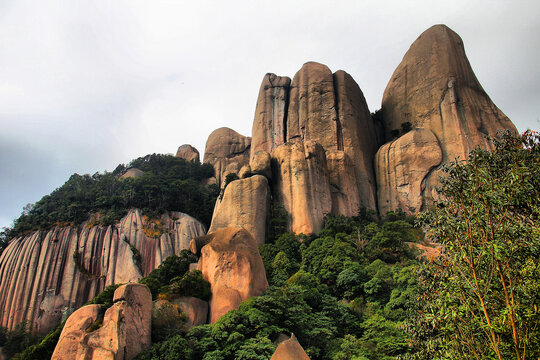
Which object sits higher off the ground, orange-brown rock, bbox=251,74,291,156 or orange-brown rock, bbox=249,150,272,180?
orange-brown rock, bbox=251,74,291,156

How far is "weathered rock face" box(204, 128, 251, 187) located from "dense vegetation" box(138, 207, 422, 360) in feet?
74.1

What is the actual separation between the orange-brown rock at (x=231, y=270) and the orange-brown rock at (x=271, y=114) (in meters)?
21.1

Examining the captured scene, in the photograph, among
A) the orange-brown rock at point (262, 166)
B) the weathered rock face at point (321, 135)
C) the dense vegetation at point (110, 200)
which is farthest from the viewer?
the dense vegetation at point (110, 200)

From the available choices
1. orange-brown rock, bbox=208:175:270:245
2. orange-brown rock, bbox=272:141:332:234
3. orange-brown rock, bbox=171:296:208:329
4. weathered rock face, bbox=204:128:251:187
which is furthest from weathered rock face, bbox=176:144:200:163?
orange-brown rock, bbox=171:296:208:329

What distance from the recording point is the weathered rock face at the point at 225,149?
52031mm

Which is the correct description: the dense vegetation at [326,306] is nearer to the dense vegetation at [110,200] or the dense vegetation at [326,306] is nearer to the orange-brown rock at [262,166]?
the orange-brown rock at [262,166]

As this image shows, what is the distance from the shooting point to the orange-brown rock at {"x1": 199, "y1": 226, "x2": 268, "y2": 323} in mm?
20750

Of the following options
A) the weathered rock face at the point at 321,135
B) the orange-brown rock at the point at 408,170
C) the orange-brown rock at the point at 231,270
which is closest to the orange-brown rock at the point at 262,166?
the weathered rock face at the point at 321,135

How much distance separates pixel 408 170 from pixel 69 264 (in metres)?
28.4

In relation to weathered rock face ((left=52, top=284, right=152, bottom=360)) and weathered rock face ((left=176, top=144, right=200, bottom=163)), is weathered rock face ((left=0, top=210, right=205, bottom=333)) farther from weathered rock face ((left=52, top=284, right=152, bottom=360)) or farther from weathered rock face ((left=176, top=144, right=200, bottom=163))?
weathered rock face ((left=176, top=144, right=200, bottom=163))

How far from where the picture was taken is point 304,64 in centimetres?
4681

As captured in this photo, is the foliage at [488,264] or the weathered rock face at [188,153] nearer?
the foliage at [488,264]

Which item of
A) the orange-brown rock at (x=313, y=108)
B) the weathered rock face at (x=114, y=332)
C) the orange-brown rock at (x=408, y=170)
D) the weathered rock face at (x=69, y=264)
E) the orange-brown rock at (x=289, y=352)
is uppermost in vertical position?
the orange-brown rock at (x=313, y=108)

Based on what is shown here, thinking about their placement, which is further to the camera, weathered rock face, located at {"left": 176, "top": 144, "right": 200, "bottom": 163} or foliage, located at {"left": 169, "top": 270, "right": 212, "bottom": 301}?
weathered rock face, located at {"left": 176, "top": 144, "right": 200, "bottom": 163}
